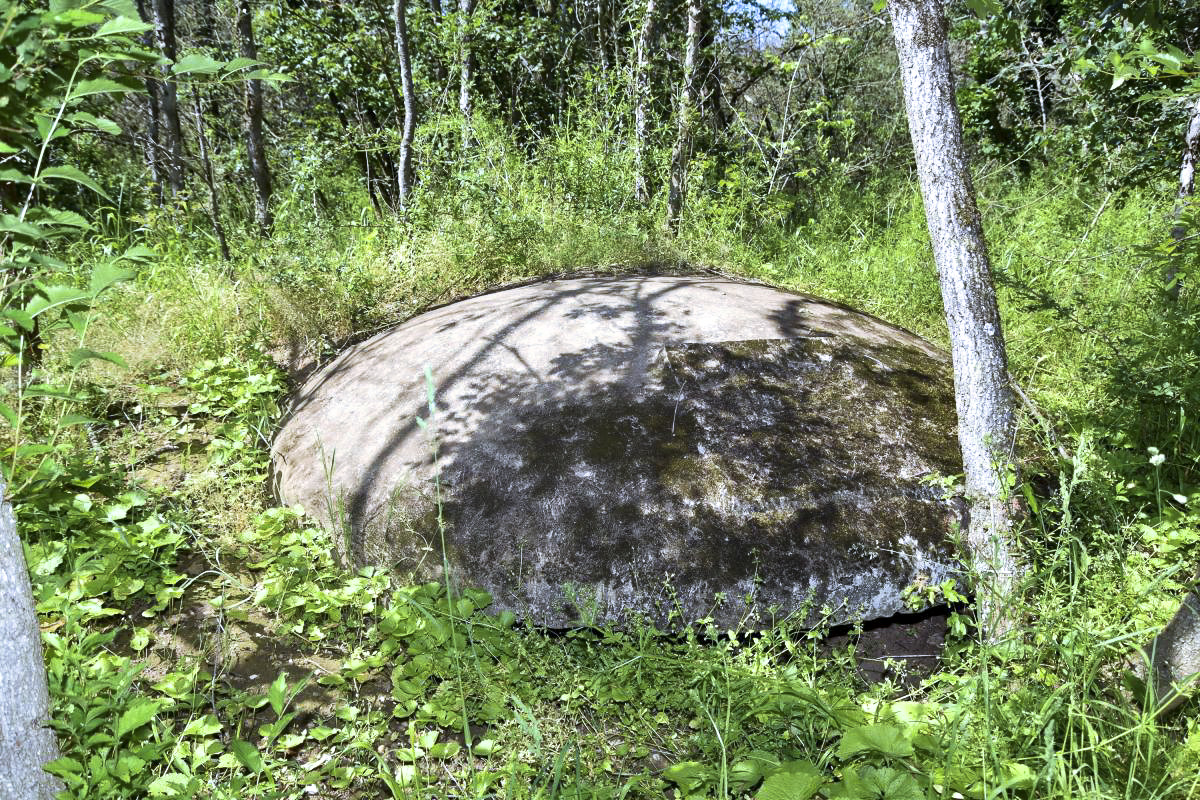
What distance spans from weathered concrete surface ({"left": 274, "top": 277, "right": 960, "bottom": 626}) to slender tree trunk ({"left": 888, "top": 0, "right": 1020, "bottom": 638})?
232 millimetres

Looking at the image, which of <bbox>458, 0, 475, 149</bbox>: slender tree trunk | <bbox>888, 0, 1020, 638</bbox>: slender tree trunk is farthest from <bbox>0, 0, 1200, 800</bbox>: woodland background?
<bbox>458, 0, 475, 149</bbox>: slender tree trunk

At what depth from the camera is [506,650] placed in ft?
7.53

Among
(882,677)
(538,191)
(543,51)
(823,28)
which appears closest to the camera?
(882,677)

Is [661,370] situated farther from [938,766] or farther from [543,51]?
[543,51]

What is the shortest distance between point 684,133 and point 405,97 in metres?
2.06

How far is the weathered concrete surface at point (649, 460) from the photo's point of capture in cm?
243

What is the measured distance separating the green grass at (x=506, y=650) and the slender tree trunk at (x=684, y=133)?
2191 millimetres

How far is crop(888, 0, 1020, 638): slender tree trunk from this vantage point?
220 centimetres

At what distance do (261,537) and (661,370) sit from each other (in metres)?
1.71

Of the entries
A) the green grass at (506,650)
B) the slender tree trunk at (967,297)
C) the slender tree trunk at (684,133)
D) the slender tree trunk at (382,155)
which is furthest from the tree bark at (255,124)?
the slender tree trunk at (967,297)

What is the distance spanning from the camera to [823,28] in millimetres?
9602

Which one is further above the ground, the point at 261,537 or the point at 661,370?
the point at 661,370

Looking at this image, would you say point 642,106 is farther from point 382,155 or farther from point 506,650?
point 506,650

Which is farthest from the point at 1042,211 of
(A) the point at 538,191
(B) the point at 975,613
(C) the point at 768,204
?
(B) the point at 975,613
